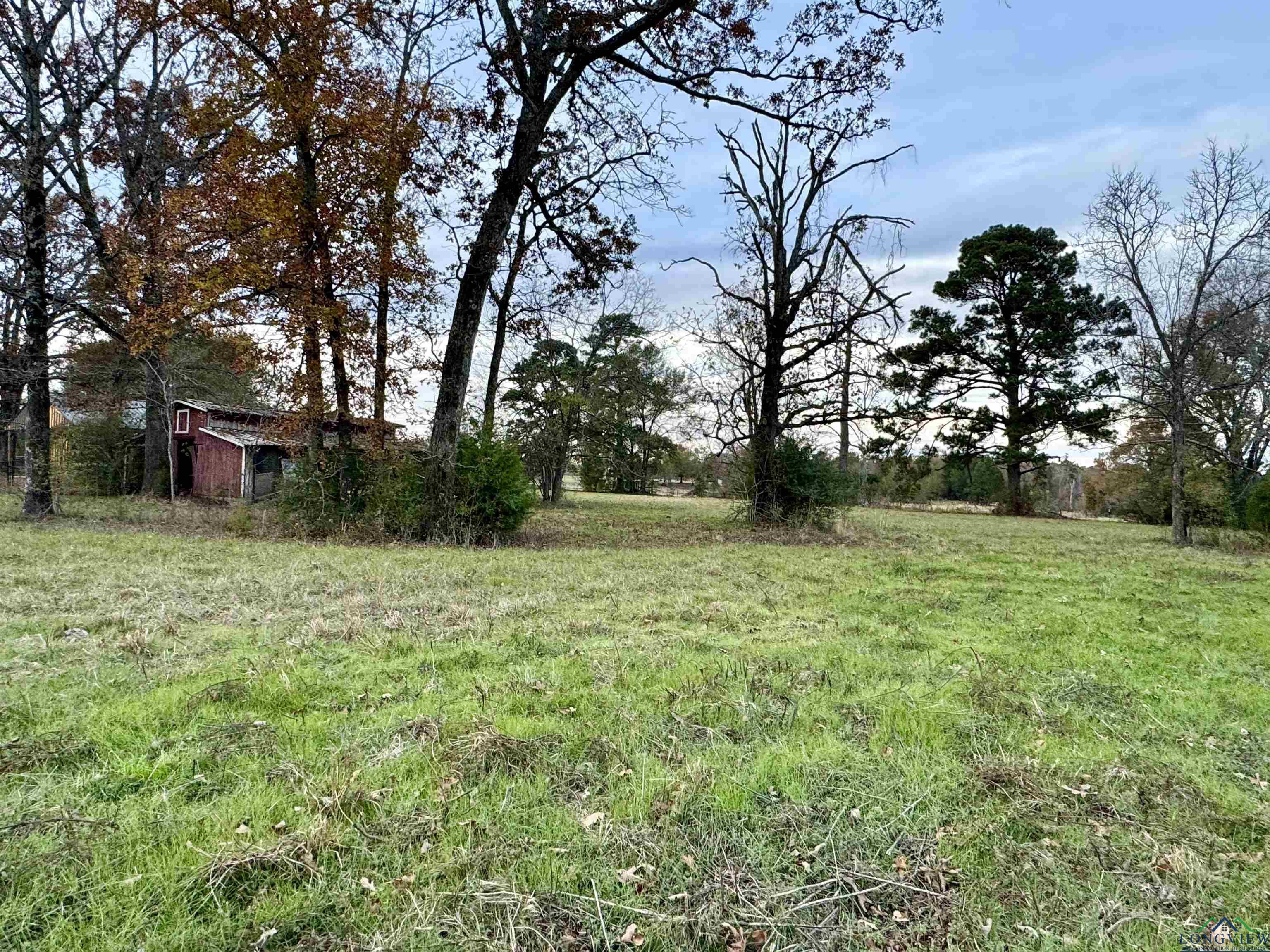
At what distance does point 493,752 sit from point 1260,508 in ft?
53.7

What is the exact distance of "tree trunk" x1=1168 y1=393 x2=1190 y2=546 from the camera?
1258 centimetres

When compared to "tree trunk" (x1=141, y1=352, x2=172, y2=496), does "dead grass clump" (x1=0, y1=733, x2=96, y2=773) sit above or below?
below

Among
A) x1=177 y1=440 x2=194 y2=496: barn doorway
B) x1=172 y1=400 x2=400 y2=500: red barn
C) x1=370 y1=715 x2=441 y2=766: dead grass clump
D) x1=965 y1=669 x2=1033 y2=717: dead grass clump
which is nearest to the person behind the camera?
x1=370 y1=715 x2=441 y2=766: dead grass clump

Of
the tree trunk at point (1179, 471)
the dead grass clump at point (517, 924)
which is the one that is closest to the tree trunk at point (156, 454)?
the dead grass clump at point (517, 924)

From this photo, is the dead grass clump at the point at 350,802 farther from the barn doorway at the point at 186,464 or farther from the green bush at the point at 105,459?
the barn doorway at the point at 186,464

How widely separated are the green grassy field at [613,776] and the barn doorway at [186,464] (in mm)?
20751

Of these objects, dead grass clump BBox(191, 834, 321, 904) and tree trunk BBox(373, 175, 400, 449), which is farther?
tree trunk BBox(373, 175, 400, 449)

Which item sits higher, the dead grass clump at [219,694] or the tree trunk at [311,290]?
the tree trunk at [311,290]

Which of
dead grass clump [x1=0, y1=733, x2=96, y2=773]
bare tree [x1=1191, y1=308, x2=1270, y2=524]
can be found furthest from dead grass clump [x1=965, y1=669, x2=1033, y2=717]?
bare tree [x1=1191, y1=308, x2=1270, y2=524]

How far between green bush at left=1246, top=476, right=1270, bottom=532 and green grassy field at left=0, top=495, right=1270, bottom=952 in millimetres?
9940

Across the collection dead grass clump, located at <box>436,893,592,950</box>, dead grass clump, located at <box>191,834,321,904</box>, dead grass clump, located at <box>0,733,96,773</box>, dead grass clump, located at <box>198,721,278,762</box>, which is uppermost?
dead grass clump, located at <box>0,733,96,773</box>

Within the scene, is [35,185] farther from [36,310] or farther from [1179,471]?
[1179,471]

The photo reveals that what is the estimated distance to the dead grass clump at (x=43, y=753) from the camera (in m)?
2.10

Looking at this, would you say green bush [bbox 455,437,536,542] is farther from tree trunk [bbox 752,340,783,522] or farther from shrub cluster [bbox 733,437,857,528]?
shrub cluster [bbox 733,437,857,528]
